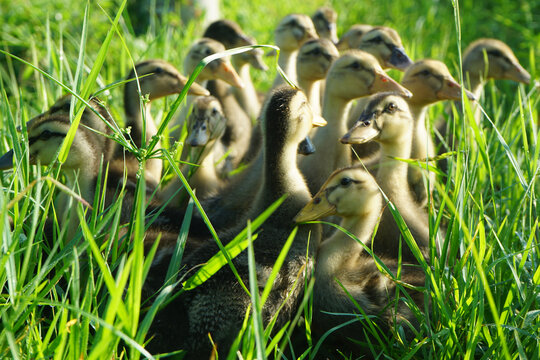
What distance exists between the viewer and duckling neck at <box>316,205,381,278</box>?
281 cm

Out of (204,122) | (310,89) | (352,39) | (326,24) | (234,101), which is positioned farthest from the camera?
(326,24)

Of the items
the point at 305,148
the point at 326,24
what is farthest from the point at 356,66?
the point at 326,24

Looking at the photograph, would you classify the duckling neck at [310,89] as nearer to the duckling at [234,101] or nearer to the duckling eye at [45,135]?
the duckling at [234,101]

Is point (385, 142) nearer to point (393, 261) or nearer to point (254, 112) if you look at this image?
point (393, 261)

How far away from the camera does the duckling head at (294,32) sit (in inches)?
205

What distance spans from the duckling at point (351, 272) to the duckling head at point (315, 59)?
5.56 feet

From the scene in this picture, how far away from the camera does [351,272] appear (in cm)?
282

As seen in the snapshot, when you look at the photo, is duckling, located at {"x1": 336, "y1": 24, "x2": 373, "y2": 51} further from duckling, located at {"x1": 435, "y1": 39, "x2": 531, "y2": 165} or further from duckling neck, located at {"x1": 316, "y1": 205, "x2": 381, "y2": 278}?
duckling neck, located at {"x1": 316, "y1": 205, "x2": 381, "y2": 278}

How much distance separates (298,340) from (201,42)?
2862mm

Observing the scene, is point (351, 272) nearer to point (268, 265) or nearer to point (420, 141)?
point (268, 265)

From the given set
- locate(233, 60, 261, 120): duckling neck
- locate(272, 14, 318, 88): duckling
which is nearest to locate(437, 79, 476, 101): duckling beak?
locate(272, 14, 318, 88): duckling

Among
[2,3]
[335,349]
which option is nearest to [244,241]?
[335,349]

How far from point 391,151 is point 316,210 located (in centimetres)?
86

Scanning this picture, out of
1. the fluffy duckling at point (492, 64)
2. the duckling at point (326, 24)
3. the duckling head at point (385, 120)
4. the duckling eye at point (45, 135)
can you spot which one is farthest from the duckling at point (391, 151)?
the duckling at point (326, 24)
